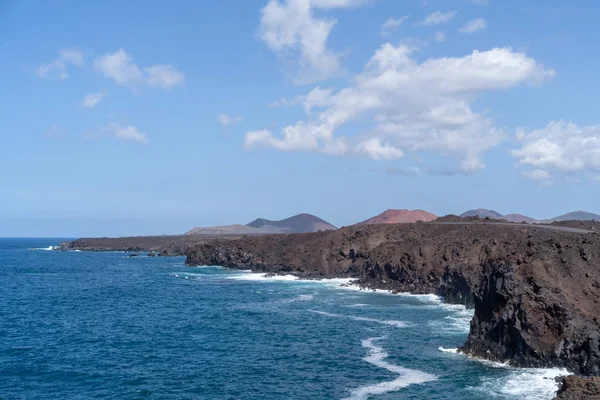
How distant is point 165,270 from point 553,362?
105402 mm

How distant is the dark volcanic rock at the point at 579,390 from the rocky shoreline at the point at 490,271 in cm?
9

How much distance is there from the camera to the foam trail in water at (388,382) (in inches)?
1454

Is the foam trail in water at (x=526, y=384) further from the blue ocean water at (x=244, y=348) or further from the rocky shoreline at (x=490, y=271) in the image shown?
the rocky shoreline at (x=490, y=271)

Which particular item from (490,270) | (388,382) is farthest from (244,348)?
(490,270)

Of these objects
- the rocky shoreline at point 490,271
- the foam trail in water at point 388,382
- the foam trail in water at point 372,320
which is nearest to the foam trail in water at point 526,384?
the rocky shoreline at point 490,271

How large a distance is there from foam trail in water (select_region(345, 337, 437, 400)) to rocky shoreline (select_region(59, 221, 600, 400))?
7180mm

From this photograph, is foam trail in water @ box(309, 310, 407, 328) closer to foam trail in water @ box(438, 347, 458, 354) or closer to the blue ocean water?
the blue ocean water

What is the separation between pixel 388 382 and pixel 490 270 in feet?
56.7

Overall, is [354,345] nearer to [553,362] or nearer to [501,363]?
[501,363]

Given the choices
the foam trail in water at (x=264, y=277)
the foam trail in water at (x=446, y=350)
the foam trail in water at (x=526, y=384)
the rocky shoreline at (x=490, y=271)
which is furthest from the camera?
the foam trail in water at (x=264, y=277)

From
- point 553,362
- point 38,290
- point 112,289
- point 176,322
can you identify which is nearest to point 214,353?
point 176,322

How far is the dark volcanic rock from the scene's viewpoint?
25.6 meters

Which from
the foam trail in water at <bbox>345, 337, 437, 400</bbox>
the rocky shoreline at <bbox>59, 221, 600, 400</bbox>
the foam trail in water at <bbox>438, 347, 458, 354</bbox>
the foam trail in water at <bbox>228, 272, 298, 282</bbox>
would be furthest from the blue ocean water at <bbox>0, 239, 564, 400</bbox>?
the foam trail in water at <bbox>228, 272, 298, 282</bbox>

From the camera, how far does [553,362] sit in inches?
1625
